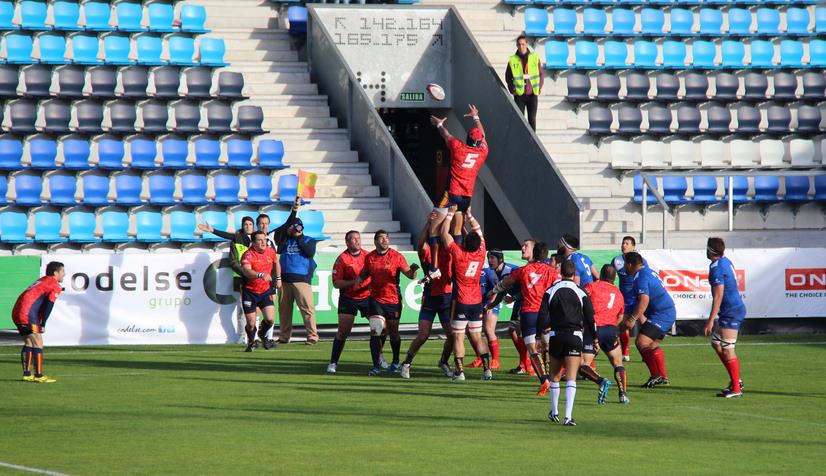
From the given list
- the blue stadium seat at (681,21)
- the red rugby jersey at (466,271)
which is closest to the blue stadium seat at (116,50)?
the blue stadium seat at (681,21)

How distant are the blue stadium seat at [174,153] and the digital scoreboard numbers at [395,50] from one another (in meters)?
5.36

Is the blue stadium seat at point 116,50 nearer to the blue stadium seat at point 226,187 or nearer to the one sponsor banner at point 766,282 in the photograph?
the blue stadium seat at point 226,187

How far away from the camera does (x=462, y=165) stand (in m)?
19.3

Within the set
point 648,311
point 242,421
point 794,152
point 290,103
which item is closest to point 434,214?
point 648,311

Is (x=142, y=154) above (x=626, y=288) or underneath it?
above

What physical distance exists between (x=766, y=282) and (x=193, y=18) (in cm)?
1453

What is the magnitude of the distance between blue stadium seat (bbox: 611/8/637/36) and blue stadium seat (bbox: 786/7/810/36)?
4312 mm

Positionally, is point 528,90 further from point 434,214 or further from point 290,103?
point 434,214

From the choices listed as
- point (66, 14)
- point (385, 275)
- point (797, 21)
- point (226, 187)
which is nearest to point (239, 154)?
point (226, 187)

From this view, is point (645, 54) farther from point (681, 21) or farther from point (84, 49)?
point (84, 49)

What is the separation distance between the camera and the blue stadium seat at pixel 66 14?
2933 centimetres

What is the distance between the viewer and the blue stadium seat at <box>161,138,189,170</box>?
28172 millimetres

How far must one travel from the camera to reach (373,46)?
1257 inches

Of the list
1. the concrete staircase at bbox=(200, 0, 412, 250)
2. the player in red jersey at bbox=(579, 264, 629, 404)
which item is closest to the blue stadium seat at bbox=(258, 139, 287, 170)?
the concrete staircase at bbox=(200, 0, 412, 250)
